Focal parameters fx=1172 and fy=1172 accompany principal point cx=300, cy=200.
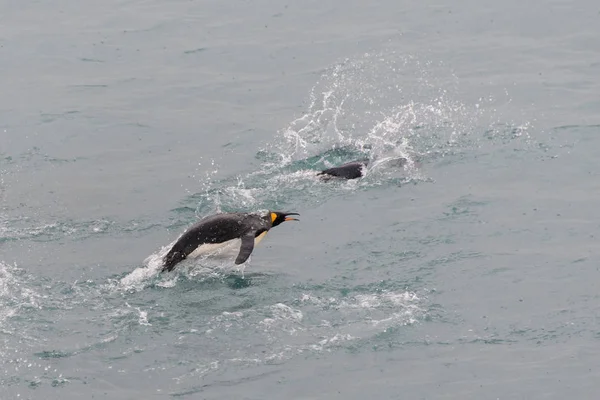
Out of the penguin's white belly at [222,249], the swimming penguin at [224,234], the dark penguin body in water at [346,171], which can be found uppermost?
the dark penguin body in water at [346,171]

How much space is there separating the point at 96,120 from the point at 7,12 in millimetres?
6109

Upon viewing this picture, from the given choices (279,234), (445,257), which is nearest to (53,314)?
(279,234)

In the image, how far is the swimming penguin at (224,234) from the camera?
1323 cm

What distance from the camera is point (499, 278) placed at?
12508 millimetres

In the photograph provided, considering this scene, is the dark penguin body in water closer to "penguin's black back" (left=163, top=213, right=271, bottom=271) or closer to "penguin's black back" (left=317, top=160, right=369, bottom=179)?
"penguin's black back" (left=317, top=160, right=369, bottom=179)

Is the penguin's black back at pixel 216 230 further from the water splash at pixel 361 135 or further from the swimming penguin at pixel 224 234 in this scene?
the water splash at pixel 361 135

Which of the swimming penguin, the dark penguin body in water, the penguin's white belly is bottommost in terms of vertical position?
the penguin's white belly

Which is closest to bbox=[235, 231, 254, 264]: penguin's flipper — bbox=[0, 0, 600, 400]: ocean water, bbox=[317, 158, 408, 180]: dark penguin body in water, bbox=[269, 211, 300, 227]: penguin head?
bbox=[0, 0, 600, 400]: ocean water

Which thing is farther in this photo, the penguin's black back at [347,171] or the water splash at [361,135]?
Result: the penguin's black back at [347,171]

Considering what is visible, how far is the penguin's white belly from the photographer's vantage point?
43.8 ft

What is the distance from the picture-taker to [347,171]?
1520 centimetres

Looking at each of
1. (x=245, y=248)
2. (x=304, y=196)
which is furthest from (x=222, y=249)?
(x=304, y=196)

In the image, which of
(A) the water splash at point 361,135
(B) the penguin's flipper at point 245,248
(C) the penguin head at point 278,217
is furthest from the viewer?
(A) the water splash at point 361,135

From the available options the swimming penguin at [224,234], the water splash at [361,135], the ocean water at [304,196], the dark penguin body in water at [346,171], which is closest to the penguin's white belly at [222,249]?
the swimming penguin at [224,234]
